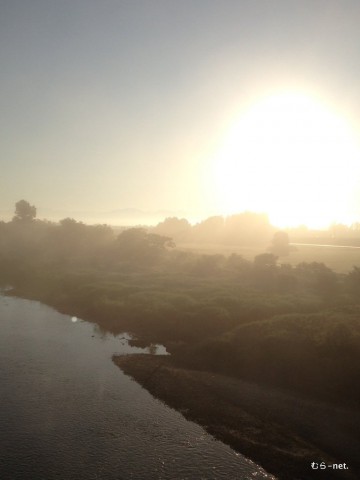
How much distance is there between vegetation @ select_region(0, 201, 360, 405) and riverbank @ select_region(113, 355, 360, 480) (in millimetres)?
3240

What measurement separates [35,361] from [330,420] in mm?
32961

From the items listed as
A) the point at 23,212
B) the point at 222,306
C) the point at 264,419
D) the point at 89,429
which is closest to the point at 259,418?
the point at 264,419

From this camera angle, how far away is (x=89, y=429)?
30.7 metres

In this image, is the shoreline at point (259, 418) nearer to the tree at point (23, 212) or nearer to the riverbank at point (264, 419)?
the riverbank at point (264, 419)

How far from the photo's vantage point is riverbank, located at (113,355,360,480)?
28.1m

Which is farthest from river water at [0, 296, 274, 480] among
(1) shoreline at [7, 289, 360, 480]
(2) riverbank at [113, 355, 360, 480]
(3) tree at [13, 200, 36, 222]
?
(3) tree at [13, 200, 36, 222]

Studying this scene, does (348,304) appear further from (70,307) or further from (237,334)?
(70,307)

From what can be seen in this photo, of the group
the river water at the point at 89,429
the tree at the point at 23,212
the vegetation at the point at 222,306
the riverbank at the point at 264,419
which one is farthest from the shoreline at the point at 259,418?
the tree at the point at 23,212

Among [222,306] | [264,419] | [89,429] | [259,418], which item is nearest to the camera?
[89,429]

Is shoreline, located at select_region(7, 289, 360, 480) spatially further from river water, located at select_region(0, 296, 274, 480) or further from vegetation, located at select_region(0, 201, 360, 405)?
vegetation, located at select_region(0, 201, 360, 405)

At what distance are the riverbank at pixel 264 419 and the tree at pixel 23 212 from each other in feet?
556

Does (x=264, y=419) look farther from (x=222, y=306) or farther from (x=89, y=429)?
(x=222, y=306)

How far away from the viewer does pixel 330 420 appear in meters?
33.9

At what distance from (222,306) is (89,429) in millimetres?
35462
